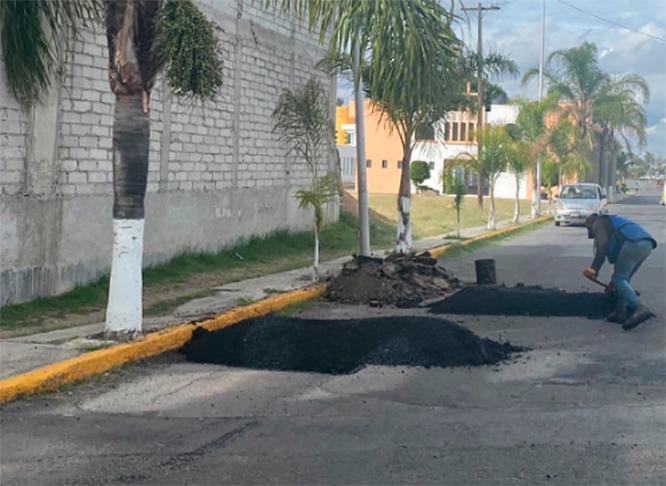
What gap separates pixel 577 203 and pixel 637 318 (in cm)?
2600

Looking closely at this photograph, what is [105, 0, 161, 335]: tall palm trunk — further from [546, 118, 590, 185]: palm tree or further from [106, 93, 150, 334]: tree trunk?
[546, 118, 590, 185]: palm tree

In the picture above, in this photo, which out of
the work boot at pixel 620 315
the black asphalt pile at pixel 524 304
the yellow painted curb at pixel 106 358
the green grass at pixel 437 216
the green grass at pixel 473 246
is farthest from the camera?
the green grass at pixel 437 216

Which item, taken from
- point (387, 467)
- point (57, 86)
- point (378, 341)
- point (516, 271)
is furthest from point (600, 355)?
point (516, 271)

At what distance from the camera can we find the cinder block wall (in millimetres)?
11633

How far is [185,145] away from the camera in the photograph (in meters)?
16.2

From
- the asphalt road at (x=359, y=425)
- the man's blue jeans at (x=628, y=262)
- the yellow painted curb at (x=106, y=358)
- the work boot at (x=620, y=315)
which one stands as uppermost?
the man's blue jeans at (x=628, y=262)

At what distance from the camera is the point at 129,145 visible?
9.32 metres

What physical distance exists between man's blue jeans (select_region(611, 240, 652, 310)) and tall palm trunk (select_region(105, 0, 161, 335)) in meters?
5.58

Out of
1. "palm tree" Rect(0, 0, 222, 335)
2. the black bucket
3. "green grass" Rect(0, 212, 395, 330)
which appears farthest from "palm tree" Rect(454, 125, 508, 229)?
"palm tree" Rect(0, 0, 222, 335)

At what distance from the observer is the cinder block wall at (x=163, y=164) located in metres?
11.6

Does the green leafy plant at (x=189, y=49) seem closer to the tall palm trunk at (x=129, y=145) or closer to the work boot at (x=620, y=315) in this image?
the tall palm trunk at (x=129, y=145)

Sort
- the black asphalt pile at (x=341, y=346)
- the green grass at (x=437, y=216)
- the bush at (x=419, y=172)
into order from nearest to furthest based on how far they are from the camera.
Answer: the black asphalt pile at (x=341, y=346), the green grass at (x=437, y=216), the bush at (x=419, y=172)

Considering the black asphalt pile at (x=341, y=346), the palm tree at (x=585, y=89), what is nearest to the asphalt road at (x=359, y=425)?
the black asphalt pile at (x=341, y=346)

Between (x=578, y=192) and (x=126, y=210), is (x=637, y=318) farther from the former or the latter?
(x=578, y=192)
